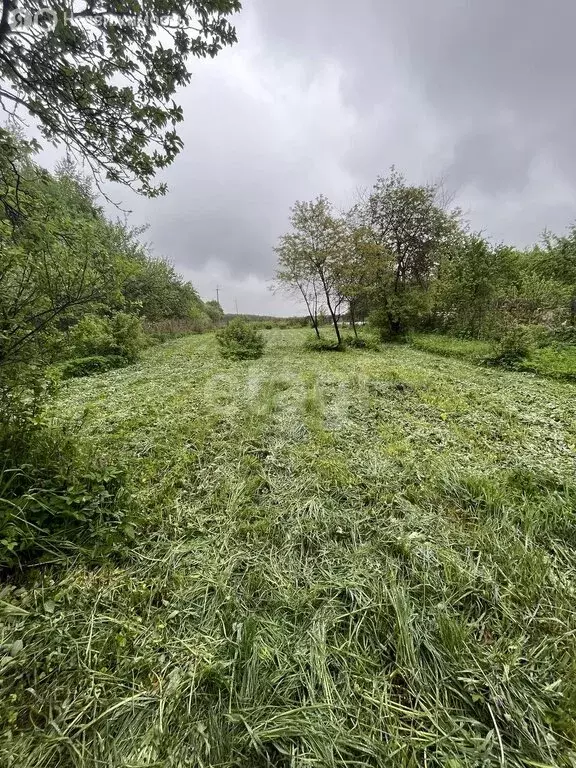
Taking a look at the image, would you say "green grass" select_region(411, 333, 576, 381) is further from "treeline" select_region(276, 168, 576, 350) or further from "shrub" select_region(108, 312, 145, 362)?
"shrub" select_region(108, 312, 145, 362)

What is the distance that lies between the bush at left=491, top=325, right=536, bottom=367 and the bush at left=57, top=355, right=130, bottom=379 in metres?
10.4

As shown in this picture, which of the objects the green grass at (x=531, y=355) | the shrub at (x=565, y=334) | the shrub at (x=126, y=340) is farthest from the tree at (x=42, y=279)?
A: the shrub at (x=565, y=334)

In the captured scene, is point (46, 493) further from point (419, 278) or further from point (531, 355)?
point (419, 278)

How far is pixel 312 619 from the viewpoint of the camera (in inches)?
57.7

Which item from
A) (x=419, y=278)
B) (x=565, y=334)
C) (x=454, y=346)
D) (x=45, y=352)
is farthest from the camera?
(x=419, y=278)

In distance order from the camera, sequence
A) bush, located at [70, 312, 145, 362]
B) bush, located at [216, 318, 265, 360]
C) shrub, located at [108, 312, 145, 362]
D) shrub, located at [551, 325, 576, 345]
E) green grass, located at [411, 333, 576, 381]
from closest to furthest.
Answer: green grass, located at [411, 333, 576, 381] → bush, located at [70, 312, 145, 362] → shrub, located at [551, 325, 576, 345] → shrub, located at [108, 312, 145, 362] → bush, located at [216, 318, 265, 360]

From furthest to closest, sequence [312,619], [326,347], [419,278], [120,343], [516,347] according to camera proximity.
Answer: [419,278] < [326,347] < [120,343] < [516,347] < [312,619]

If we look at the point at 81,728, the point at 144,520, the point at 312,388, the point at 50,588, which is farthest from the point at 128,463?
the point at 312,388

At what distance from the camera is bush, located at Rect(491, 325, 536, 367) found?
22.4 feet

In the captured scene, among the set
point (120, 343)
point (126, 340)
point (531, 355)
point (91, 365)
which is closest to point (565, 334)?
point (531, 355)

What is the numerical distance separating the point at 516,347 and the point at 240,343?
817 cm

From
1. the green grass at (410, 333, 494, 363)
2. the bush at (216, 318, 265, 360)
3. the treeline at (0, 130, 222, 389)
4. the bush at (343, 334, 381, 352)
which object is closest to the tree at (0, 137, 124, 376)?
the treeline at (0, 130, 222, 389)

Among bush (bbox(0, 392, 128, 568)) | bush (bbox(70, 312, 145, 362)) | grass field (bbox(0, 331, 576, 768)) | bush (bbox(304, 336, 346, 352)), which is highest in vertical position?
bush (bbox(70, 312, 145, 362))

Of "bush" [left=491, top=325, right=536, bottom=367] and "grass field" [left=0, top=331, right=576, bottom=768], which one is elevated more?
"bush" [left=491, top=325, right=536, bottom=367]
